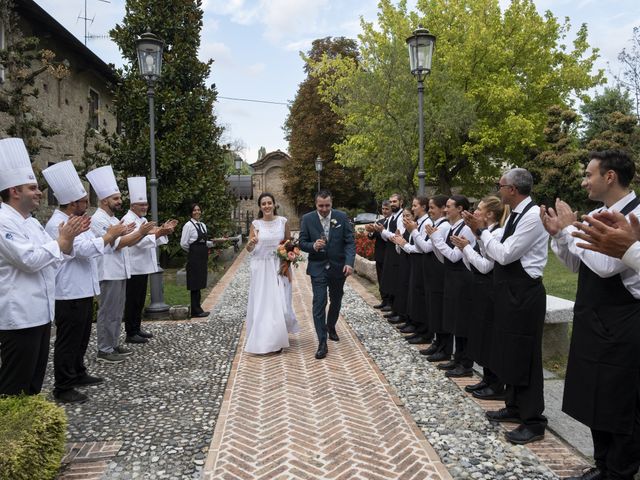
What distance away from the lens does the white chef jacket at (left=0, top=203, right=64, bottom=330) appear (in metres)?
3.71

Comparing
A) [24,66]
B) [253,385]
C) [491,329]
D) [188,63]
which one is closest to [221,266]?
[188,63]

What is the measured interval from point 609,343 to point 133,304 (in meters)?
6.58

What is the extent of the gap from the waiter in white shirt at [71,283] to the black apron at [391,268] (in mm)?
5032

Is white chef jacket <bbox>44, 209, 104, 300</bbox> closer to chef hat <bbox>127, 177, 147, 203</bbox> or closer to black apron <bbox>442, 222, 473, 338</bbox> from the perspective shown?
chef hat <bbox>127, 177, 147, 203</bbox>

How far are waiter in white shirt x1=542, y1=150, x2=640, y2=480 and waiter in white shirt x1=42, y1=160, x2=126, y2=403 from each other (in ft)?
14.6

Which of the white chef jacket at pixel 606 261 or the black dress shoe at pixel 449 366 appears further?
the black dress shoe at pixel 449 366

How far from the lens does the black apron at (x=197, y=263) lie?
30.5 ft

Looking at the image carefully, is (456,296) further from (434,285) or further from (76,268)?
(76,268)

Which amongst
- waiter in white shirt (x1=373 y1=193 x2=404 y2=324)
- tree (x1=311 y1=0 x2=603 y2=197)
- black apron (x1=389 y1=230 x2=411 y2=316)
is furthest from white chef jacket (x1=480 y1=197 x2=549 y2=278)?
tree (x1=311 y1=0 x2=603 y2=197)

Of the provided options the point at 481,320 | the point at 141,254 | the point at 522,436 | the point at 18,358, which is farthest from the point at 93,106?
the point at 522,436

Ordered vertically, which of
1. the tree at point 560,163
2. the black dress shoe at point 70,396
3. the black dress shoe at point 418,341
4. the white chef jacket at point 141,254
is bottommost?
the black dress shoe at point 418,341

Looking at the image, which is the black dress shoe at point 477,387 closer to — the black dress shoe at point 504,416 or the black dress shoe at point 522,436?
the black dress shoe at point 504,416

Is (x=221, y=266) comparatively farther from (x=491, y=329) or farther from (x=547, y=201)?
(x=547, y=201)

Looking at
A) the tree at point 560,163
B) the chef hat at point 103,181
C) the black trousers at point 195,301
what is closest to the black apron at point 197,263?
the black trousers at point 195,301
